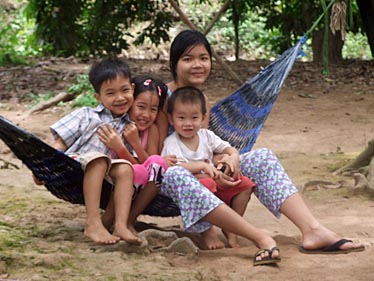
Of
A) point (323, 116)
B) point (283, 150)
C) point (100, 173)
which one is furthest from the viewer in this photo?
point (323, 116)

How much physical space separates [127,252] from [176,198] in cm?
27

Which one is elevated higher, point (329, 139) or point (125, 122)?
point (125, 122)

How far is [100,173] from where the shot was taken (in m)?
2.65

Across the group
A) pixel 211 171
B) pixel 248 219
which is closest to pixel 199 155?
pixel 211 171

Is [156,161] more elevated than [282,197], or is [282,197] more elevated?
[156,161]

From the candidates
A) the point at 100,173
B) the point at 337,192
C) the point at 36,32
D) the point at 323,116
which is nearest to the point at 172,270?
the point at 100,173

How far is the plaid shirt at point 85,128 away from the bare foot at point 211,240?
1.56 feet

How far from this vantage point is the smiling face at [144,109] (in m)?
2.88

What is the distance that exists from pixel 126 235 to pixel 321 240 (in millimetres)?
722

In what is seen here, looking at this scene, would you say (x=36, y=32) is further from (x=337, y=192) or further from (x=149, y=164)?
(x=149, y=164)

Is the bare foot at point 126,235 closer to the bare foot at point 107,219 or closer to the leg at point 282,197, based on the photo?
the bare foot at point 107,219

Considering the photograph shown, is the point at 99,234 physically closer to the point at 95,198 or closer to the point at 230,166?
the point at 95,198

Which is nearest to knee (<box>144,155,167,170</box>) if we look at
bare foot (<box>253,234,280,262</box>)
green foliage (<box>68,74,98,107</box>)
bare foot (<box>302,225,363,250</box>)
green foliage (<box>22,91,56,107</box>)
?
bare foot (<box>253,234,280,262</box>)

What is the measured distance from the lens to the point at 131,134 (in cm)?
281
